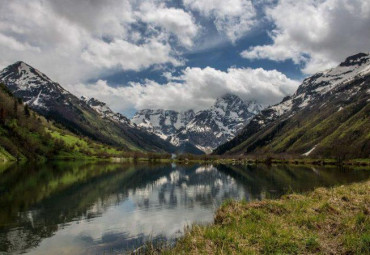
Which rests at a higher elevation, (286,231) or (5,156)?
(5,156)

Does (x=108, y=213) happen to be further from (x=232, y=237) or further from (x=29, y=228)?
(x=232, y=237)

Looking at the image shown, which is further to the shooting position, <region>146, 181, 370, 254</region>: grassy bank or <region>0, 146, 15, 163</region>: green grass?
<region>0, 146, 15, 163</region>: green grass

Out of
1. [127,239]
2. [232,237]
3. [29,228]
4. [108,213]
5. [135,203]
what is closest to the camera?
[232,237]

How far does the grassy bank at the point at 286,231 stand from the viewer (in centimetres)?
2153

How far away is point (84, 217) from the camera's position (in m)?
48.2

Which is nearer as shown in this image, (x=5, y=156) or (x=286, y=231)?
(x=286, y=231)

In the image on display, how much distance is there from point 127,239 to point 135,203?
28.9m

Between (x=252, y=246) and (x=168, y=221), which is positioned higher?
(x=252, y=246)

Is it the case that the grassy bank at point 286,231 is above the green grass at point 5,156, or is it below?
below

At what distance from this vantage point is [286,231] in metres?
24.4

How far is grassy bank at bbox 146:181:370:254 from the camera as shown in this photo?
2153cm

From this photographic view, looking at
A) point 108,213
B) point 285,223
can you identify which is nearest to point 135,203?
point 108,213

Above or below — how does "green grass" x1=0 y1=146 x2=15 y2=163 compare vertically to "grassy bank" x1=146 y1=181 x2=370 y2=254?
above

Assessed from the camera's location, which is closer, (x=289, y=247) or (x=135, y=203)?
(x=289, y=247)
